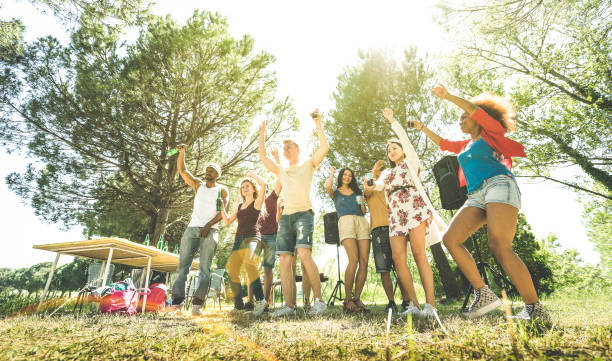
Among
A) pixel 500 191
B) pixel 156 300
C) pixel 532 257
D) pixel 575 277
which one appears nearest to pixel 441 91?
pixel 500 191

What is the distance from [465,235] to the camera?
1.98m

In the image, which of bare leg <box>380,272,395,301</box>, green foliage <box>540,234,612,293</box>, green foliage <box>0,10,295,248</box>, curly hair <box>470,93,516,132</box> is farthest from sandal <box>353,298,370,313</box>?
green foliage <box>540,234,612,293</box>

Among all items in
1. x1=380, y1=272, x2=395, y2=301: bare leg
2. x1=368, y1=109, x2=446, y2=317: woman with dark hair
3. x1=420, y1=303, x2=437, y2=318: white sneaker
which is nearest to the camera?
x1=420, y1=303, x2=437, y2=318: white sneaker

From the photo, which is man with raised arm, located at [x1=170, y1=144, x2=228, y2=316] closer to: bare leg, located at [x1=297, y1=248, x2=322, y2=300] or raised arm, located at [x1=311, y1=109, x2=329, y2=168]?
bare leg, located at [x1=297, y1=248, x2=322, y2=300]

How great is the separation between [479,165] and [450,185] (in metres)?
1.66

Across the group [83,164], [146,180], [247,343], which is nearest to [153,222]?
[146,180]

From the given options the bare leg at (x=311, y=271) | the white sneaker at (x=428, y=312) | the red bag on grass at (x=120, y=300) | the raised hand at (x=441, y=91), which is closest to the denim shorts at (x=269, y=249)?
the bare leg at (x=311, y=271)

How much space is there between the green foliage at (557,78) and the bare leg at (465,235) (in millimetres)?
4985

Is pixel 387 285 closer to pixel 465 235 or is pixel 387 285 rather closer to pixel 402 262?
pixel 402 262

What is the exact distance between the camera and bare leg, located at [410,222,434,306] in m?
2.17

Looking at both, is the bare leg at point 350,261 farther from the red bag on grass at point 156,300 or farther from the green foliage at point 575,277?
the green foliage at point 575,277

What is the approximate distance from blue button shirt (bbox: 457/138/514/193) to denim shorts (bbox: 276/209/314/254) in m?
1.43

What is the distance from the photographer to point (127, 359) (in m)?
1.03

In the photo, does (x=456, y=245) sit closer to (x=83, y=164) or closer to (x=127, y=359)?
(x=127, y=359)
